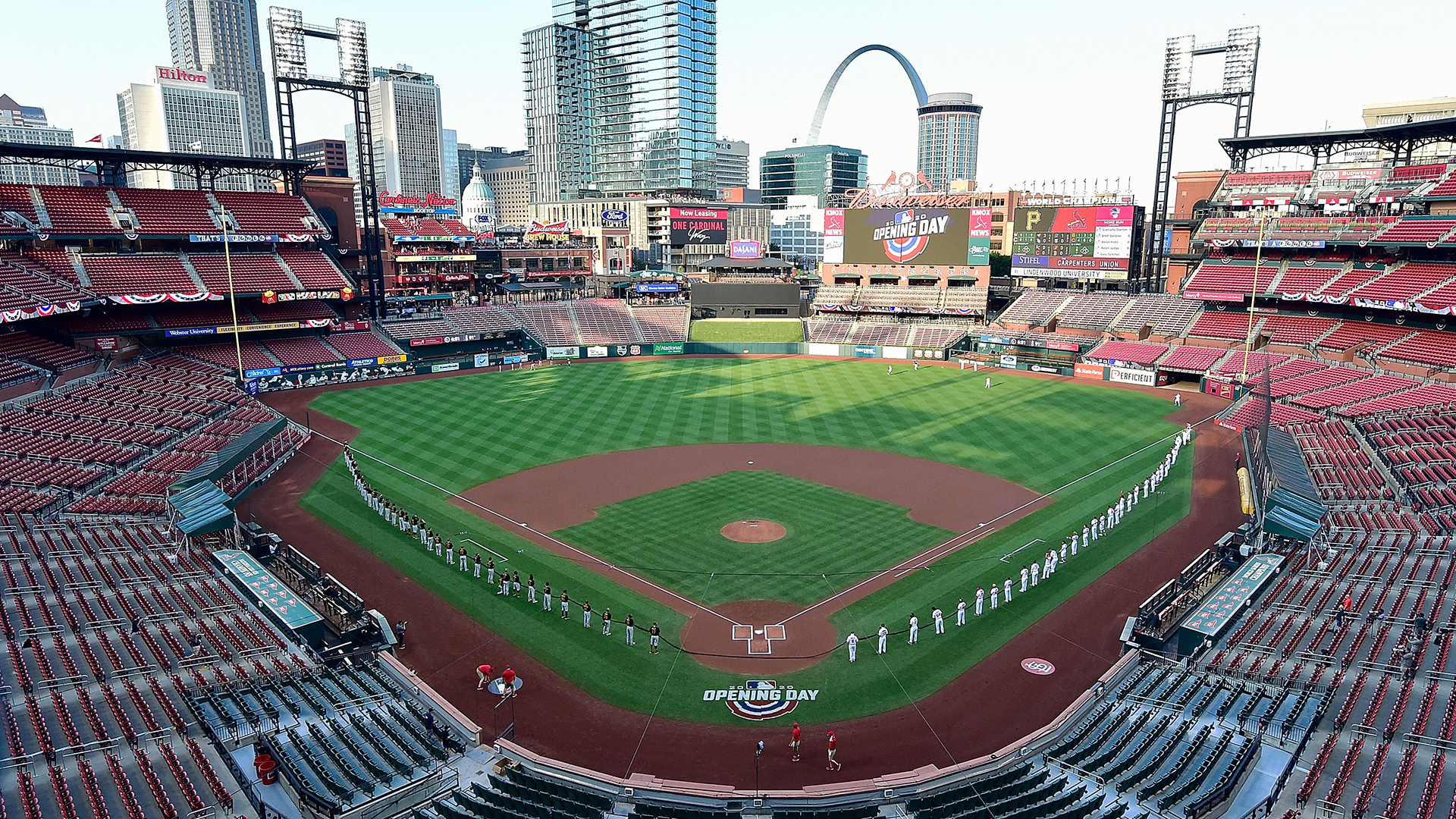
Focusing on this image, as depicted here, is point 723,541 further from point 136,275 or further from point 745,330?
point 745,330

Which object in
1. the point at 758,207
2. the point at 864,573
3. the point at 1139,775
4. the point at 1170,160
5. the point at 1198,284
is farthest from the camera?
the point at 758,207

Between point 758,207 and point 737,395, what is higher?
point 758,207

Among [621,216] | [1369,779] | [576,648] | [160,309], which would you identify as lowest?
[576,648]

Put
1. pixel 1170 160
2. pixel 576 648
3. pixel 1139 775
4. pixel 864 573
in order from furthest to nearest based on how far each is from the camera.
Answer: pixel 1170 160, pixel 864 573, pixel 576 648, pixel 1139 775

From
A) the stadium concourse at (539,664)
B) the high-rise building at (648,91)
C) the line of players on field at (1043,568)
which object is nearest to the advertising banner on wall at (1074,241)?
the stadium concourse at (539,664)

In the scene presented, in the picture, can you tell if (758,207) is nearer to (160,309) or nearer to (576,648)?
(160,309)

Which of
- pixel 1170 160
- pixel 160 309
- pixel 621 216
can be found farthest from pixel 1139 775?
pixel 621 216

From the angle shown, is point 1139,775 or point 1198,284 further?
point 1198,284
